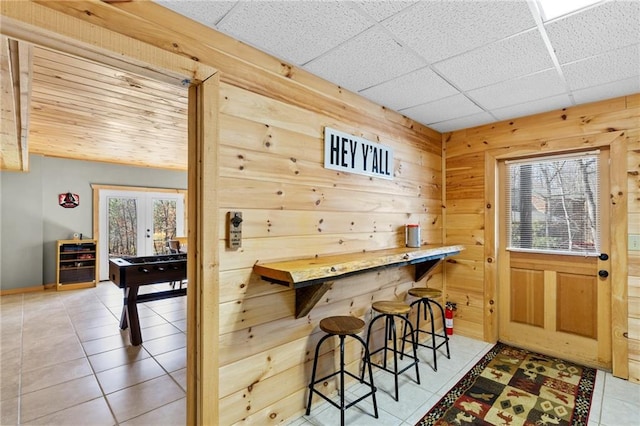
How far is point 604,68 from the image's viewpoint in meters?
2.16

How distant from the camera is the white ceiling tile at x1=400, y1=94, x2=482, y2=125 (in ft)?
9.14

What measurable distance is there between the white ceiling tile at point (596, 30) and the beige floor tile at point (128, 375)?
3859 mm

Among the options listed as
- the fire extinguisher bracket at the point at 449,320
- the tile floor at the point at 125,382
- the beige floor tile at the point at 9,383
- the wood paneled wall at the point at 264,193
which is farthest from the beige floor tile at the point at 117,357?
the fire extinguisher bracket at the point at 449,320

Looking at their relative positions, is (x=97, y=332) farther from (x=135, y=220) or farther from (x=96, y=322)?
(x=135, y=220)

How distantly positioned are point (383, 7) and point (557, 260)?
2967mm

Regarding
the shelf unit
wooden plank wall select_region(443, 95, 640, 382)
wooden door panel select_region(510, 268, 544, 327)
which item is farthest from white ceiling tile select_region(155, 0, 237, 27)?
the shelf unit

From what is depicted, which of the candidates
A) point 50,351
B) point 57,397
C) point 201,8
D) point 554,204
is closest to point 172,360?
point 57,397

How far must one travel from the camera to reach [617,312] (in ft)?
8.89

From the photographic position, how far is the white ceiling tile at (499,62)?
73.6 inches

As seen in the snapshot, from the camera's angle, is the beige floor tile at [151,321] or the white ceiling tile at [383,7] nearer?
the white ceiling tile at [383,7]

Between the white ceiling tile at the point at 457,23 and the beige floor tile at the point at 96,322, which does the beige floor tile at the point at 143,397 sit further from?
the white ceiling tile at the point at 457,23

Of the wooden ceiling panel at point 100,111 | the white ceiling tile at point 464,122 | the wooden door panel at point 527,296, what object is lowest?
the wooden door panel at point 527,296

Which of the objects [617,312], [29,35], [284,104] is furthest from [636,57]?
[29,35]

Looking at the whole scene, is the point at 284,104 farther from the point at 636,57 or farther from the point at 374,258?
the point at 636,57
